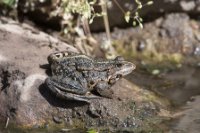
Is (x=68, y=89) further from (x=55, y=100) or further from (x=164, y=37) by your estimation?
(x=164, y=37)

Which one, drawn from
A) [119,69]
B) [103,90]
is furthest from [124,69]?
[103,90]

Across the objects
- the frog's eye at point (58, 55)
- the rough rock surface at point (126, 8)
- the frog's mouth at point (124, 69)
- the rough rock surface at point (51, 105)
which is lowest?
the rough rock surface at point (51, 105)

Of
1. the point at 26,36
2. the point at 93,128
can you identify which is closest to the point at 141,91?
the point at 93,128

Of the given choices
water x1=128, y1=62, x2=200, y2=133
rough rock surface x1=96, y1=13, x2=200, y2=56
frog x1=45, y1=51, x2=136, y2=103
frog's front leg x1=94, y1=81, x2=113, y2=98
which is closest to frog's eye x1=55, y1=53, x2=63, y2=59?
frog x1=45, y1=51, x2=136, y2=103

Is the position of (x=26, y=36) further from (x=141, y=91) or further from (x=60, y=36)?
(x=141, y=91)

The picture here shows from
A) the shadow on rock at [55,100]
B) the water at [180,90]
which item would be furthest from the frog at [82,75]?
the water at [180,90]

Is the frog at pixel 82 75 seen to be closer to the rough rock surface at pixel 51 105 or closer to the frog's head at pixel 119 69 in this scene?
the frog's head at pixel 119 69
